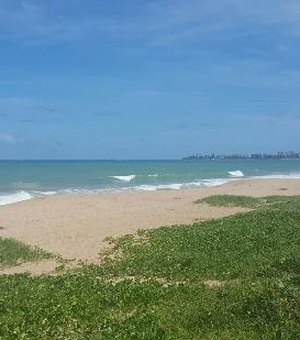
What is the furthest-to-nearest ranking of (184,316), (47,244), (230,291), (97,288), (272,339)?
(47,244) → (97,288) → (230,291) → (184,316) → (272,339)

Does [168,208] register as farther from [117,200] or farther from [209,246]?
[209,246]

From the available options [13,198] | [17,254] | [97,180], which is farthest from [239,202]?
[97,180]

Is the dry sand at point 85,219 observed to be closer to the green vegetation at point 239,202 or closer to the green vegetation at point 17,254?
the green vegetation at point 17,254

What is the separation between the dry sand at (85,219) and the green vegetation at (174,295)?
3769 mm

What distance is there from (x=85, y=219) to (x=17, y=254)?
9.44 metres

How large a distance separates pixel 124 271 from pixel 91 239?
23.3 ft

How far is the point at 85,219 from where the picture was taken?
96.8 ft

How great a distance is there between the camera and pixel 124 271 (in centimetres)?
1630

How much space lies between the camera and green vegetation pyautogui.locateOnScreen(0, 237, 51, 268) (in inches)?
771

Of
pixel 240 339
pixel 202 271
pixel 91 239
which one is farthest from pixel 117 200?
pixel 240 339

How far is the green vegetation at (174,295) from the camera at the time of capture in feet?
32.9

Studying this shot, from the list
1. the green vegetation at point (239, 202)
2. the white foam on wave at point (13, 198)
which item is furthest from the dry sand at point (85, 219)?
the white foam on wave at point (13, 198)

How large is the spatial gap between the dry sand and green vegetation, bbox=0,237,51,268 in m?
0.77

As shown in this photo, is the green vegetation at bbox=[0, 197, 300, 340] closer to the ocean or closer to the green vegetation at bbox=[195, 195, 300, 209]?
the green vegetation at bbox=[195, 195, 300, 209]
